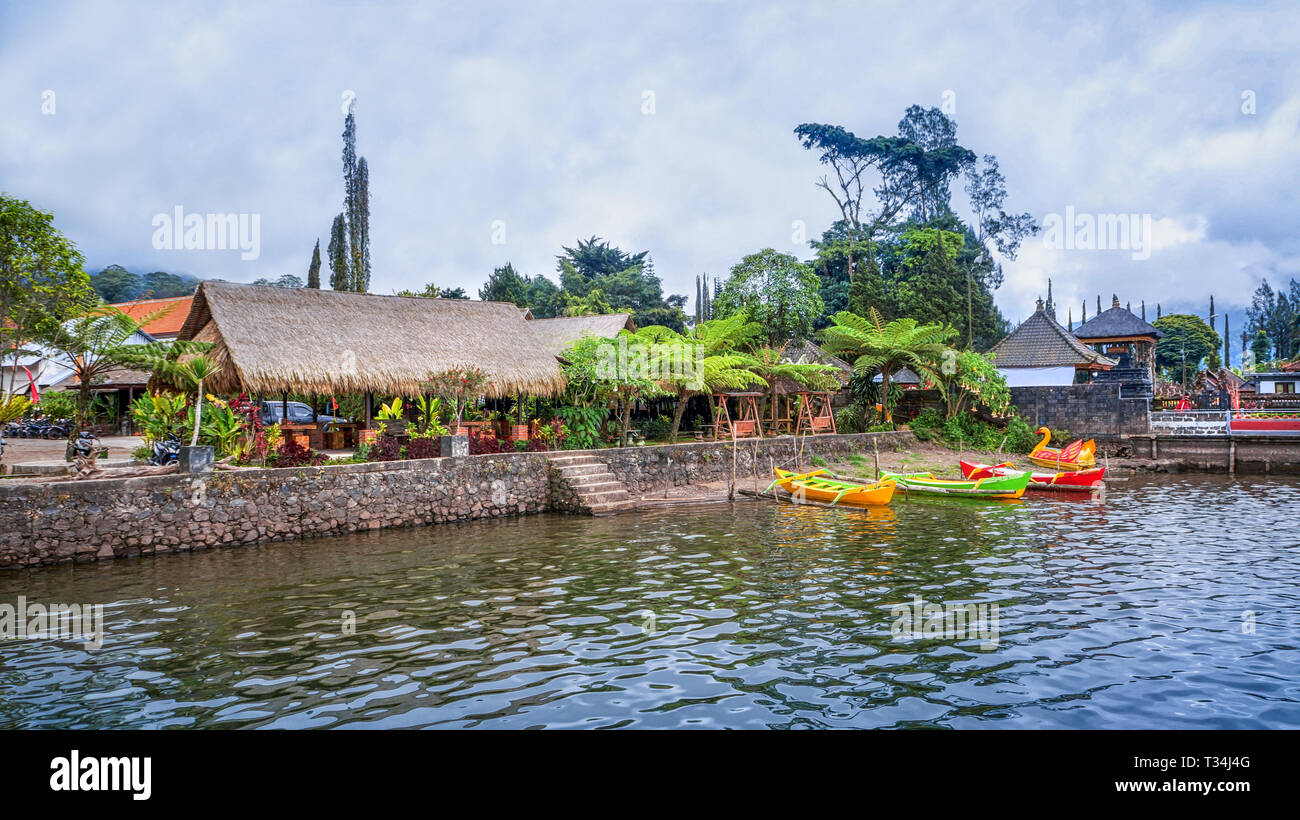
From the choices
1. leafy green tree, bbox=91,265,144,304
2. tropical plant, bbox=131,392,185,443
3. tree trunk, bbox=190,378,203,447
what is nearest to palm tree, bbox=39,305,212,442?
tropical plant, bbox=131,392,185,443

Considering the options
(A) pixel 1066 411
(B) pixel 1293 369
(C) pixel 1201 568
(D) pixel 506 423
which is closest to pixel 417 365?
(D) pixel 506 423

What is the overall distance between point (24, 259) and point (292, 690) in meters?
15.2

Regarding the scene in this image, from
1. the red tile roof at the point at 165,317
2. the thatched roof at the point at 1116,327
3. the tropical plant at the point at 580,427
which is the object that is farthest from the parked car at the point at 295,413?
the thatched roof at the point at 1116,327

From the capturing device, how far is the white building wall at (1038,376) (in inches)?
1220

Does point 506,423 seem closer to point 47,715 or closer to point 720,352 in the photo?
point 720,352

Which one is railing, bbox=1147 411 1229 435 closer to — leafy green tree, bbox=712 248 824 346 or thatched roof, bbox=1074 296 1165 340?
thatched roof, bbox=1074 296 1165 340

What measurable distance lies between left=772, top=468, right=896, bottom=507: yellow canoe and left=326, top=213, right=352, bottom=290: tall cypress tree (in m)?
22.9

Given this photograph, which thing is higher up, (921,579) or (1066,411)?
(1066,411)

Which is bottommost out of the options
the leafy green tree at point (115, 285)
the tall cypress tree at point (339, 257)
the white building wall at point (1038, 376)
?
the white building wall at point (1038, 376)

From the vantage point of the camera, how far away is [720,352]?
83.5 ft

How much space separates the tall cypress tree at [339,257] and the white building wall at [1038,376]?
28.0m

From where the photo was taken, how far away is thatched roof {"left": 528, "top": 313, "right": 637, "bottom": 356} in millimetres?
24891

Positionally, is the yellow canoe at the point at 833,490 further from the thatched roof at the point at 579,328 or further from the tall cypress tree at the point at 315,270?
the tall cypress tree at the point at 315,270

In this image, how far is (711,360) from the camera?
73.8ft
